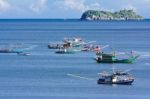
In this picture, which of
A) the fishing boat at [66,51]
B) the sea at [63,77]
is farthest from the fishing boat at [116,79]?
the fishing boat at [66,51]

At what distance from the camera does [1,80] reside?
253ft

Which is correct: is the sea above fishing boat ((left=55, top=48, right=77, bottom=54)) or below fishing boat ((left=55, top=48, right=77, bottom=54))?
above

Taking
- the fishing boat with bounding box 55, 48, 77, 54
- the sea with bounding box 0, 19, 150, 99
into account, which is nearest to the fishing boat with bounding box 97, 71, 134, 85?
the sea with bounding box 0, 19, 150, 99

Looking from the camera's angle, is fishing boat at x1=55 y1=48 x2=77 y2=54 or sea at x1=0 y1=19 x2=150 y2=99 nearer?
sea at x1=0 y1=19 x2=150 y2=99

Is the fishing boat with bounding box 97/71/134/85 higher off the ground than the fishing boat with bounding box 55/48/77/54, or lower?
higher

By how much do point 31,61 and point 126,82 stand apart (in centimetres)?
3341

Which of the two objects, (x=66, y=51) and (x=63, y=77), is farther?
(x=66, y=51)

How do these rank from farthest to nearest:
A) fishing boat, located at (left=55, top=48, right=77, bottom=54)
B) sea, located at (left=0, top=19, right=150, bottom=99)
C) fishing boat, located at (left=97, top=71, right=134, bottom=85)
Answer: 1. fishing boat, located at (left=55, top=48, right=77, bottom=54)
2. fishing boat, located at (left=97, top=71, right=134, bottom=85)
3. sea, located at (left=0, top=19, right=150, bottom=99)

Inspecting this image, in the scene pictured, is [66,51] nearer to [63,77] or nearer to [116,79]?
[63,77]

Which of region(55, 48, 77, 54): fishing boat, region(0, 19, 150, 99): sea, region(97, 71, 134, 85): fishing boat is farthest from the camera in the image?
region(55, 48, 77, 54): fishing boat

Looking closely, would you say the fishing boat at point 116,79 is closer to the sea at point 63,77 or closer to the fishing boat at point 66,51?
the sea at point 63,77

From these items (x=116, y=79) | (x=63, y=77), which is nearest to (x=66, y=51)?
(x=63, y=77)

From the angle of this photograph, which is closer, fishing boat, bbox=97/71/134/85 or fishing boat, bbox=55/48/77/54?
fishing boat, bbox=97/71/134/85

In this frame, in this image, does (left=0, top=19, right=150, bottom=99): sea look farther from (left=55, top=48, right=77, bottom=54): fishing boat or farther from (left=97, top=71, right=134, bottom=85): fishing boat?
(left=55, top=48, right=77, bottom=54): fishing boat
